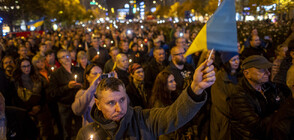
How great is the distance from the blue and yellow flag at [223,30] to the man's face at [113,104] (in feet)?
2.66

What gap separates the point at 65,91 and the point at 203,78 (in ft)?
11.9

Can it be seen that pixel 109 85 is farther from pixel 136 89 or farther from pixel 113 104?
pixel 136 89


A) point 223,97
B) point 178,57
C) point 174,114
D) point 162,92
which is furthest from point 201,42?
point 178,57

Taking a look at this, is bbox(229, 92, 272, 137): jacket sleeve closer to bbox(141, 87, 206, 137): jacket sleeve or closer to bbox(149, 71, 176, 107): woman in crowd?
bbox(149, 71, 176, 107): woman in crowd

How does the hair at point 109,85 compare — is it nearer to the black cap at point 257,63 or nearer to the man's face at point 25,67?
the black cap at point 257,63

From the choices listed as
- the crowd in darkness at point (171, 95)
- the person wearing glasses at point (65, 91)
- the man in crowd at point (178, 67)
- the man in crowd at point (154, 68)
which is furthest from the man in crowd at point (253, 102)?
the person wearing glasses at point (65, 91)

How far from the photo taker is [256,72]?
304 centimetres

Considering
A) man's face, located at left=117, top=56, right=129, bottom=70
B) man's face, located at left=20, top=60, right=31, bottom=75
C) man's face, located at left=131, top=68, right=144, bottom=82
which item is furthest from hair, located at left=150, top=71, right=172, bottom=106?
man's face, located at left=20, top=60, right=31, bottom=75

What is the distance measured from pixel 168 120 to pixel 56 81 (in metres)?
3.64

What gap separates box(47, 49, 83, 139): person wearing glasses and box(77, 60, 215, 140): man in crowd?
8.57ft

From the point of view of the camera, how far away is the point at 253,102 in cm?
279

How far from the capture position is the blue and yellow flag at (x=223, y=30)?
1.81 metres

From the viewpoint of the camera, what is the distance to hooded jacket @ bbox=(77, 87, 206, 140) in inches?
72.2

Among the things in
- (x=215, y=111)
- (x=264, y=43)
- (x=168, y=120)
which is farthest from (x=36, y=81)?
(x=264, y=43)
